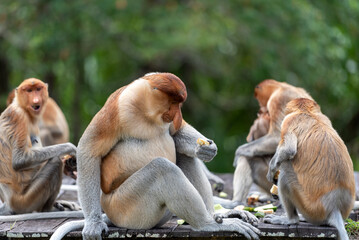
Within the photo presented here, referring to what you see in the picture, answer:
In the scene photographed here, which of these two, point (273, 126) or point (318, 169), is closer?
point (318, 169)

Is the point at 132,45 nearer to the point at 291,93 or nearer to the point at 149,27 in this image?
the point at 149,27

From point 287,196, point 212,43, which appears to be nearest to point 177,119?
point 287,196

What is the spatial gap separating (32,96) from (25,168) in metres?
0.85

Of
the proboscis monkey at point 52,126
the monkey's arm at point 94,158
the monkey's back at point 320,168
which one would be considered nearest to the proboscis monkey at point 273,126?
the monkey's back at point 320,168

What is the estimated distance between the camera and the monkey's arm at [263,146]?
22.4 feet

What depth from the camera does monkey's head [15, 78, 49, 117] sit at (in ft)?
20.6

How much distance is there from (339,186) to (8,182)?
3211mm

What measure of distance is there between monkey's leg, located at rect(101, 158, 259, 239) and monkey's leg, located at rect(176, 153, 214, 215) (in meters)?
0.22

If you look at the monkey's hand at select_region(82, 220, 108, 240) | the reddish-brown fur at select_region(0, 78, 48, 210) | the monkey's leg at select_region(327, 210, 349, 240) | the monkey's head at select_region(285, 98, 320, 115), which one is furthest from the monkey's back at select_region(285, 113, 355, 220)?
the reddish-brown fur at select_region(0, 78, 48, 210)

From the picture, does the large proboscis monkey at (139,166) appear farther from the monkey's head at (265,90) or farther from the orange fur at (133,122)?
the monkey's head at (265,90)

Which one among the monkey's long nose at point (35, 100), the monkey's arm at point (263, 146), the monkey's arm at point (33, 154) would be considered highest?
the monkey's long nose at point (35, 100)

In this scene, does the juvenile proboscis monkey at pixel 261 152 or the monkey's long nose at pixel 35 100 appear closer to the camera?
the monkey's long nose at pixel 35 100

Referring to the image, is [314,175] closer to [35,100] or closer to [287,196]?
[287,196]

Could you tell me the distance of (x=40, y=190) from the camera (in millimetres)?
5957
